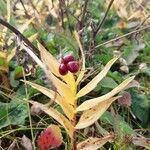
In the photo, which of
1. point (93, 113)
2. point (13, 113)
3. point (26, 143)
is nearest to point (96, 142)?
point (93, 113)

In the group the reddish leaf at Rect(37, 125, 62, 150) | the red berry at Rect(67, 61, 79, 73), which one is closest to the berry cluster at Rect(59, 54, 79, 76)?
the red berry at Rect(67, 61, 79, 73)

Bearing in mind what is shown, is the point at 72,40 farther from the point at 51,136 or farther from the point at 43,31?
the point at 51,136

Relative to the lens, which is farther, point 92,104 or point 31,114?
point 31,114

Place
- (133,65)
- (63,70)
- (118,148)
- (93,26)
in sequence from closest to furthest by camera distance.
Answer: (63,70), (118,148), (93,26), (133,65)

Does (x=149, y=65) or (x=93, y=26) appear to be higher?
(x=93, y=26)

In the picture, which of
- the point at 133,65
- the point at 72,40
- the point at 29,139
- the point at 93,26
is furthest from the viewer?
the point at 133,65

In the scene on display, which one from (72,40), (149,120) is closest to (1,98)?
(72,40)

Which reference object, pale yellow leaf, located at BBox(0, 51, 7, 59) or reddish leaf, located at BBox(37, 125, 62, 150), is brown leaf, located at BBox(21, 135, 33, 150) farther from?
pale yellow leaf, located at BBox(0, 51, 7, 59)
